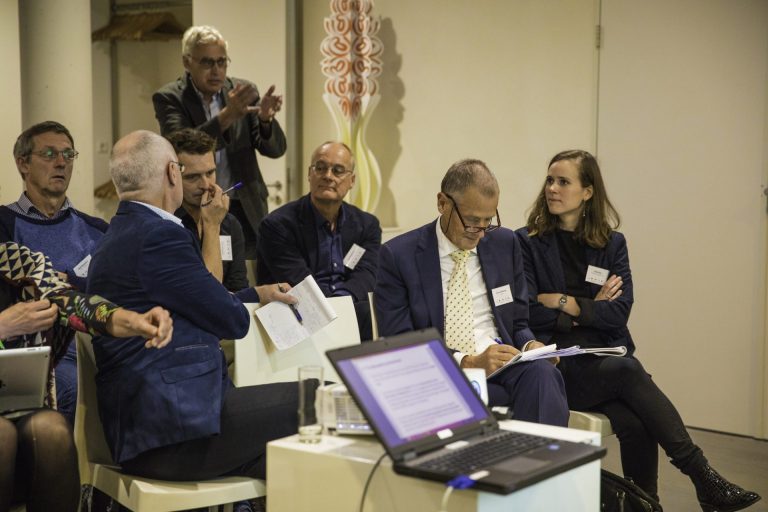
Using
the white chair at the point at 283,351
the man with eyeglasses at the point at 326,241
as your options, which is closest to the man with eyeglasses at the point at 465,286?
the white chair at the point at 283,351

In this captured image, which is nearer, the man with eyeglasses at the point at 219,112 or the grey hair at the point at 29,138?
the grey hair at the point at 29,138

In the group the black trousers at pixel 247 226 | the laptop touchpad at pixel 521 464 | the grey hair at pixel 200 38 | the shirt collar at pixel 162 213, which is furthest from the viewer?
the black trousers at pixel 247 226

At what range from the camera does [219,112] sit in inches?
167

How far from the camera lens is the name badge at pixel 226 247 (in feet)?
11.8

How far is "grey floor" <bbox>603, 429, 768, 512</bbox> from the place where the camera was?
3529 millimetres

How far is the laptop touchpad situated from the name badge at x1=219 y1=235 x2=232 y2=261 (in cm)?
207

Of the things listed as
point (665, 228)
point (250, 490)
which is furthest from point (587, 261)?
point (250, 490)

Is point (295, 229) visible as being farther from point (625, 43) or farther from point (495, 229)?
point (625, 43)

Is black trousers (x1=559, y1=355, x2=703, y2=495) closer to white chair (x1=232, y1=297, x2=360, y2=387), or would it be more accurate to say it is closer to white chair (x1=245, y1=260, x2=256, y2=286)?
white chair (x1=232, y1=297, x2=360, y2=387)

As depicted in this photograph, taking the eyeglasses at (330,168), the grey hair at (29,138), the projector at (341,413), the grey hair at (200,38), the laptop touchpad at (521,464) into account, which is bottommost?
the laptop touchpad at (521,464)

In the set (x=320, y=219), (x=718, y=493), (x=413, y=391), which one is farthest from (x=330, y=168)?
(x=413, y=391)

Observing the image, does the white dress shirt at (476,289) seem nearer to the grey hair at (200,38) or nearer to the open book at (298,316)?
the open book at (298,316)

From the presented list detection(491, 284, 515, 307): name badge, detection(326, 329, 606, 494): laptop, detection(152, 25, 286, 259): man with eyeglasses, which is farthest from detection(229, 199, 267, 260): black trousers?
detection(326, 329, 606, 494): laptop

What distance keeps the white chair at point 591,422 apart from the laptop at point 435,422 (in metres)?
1.24
